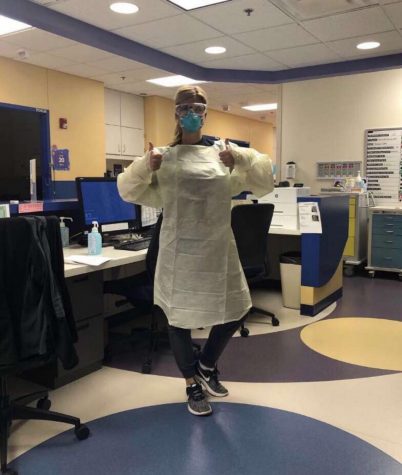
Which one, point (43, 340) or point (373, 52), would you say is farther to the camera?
point (373, 52)

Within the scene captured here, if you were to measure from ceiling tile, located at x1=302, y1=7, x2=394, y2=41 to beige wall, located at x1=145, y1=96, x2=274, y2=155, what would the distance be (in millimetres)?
1636

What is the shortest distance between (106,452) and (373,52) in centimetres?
510

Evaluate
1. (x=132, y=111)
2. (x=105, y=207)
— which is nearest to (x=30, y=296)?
(x=105, y=207)

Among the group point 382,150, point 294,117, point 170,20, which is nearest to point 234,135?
point 294,117

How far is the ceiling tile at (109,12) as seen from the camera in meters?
3.85

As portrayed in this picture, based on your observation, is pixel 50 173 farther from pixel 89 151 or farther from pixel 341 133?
pixel 341 133

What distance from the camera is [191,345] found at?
2.21 metres

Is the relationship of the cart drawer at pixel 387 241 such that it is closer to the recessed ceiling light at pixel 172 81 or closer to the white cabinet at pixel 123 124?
the recessed ceiling light at pixel 172 81

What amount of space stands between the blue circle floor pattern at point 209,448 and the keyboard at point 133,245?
3.09ft

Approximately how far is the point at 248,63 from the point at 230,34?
119 centimetres

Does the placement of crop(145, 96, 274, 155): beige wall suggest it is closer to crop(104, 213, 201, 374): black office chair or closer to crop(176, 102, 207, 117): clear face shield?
crop(104, 213, 201, 374): black office chair

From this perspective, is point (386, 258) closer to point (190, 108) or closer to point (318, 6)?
point (318, 6)

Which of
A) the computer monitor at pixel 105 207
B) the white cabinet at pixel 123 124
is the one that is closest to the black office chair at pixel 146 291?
the computer monitor at pixel 105 207

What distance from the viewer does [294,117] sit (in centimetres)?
615
